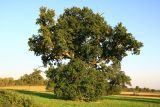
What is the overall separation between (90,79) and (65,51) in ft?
20.4

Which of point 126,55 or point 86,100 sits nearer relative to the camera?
point 86,100

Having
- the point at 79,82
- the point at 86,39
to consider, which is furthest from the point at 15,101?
the point at 86,39

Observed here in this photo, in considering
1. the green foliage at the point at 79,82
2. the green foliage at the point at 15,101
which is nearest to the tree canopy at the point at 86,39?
the green foliage at the point at 79,82

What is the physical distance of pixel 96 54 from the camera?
195ft

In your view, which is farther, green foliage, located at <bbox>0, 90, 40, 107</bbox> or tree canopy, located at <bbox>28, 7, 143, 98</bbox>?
tree canopy, located at <bbox>28, 7, 143, 98</bbox>

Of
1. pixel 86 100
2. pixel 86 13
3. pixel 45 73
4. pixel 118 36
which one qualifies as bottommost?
pixel 86 100

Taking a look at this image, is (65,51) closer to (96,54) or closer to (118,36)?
(96,54)

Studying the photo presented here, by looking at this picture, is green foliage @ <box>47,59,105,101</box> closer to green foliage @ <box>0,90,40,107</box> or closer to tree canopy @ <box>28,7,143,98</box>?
tree canopy @ <box>28,7,143,98</box>

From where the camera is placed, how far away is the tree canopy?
5975 centimetres

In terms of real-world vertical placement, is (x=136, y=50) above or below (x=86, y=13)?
below

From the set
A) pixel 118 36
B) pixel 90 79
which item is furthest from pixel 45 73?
pixel 118 36

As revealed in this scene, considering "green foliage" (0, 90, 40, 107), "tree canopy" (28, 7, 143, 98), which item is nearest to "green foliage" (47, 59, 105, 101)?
"tree canopy" (28, 7, 143, 98)

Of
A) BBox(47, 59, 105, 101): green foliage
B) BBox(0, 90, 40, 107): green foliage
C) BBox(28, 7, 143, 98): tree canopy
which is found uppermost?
BBox(28, 7, 143, 98): tree canopy

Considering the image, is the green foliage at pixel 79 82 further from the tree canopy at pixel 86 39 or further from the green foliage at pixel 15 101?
the green foliage at pixel 15 101
